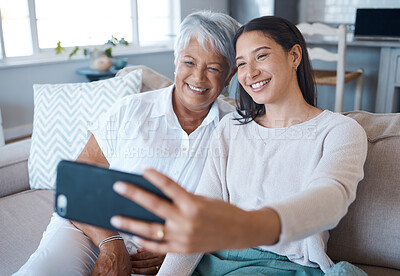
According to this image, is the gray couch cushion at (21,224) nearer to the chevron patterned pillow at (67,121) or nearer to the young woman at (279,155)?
the chevron patterned pillow at (67,121)

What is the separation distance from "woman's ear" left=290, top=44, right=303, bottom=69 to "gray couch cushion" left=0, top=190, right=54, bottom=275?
103 centimetres

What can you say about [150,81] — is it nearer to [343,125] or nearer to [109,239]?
[109,239]

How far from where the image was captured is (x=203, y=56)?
4.51 ft

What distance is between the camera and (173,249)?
0.61 meters

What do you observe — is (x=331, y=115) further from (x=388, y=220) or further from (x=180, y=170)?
(x=180, y=170)

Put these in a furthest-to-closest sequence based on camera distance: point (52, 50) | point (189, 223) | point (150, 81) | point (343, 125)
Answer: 1. point (52, 50)
2. point (150, 81)
3. point (343, 125)
4. point (189, 223)

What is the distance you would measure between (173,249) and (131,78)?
4.26 feet

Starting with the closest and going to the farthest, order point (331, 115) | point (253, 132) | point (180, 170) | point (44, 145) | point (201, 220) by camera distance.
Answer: point (201, 220)
point (331, 115)
point (253, 132)
point (180, 170)
point (44, 145)

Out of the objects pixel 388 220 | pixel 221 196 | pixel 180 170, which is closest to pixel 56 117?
pixel 180 170

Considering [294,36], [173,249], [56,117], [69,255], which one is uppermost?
[294,36]

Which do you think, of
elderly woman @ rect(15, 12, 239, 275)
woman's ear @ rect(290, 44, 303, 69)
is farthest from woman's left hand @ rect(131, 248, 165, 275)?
woman's ear @ rect(290, 44, 303, 69)

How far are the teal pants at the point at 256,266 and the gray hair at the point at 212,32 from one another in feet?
2.04

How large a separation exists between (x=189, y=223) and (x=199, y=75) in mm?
857

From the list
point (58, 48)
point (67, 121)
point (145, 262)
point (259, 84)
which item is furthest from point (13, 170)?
point (58, 48)
